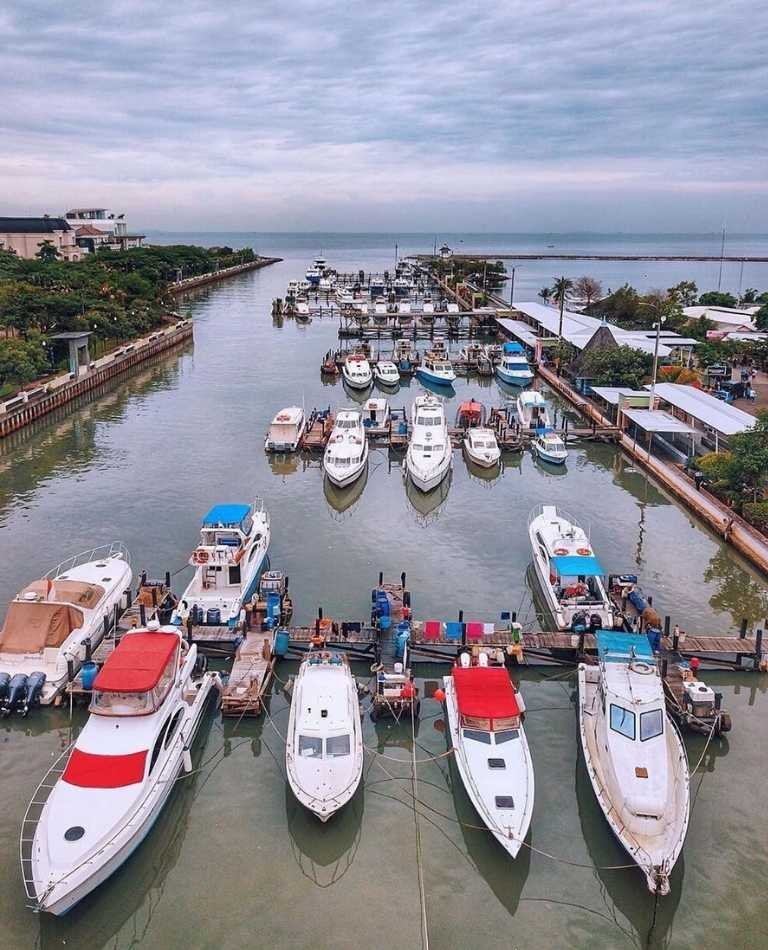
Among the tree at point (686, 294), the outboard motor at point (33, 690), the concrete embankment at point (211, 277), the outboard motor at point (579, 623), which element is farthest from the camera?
the concrete embankment at point (211, 277)

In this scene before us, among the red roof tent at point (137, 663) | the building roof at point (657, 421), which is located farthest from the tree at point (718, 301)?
the red roof tent at point (137, 663)

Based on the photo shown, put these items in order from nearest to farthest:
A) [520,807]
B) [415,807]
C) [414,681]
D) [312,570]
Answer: [520,807], [415,807], [414,681], [312,570]

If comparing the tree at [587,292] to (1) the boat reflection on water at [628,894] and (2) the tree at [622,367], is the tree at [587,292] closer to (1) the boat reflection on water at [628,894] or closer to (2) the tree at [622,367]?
(2) the tree at [622,367]

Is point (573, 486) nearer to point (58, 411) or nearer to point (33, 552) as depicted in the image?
point (33, 552)

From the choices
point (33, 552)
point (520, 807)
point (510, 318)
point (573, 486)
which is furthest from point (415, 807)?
point (510, 318)

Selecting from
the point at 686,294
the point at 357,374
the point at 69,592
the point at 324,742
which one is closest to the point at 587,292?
the point at 686,294
